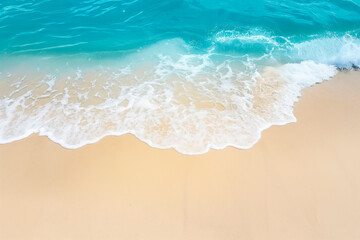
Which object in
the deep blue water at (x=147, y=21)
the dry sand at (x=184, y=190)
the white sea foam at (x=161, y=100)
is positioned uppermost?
the deep blue water at (x=147, y=21)

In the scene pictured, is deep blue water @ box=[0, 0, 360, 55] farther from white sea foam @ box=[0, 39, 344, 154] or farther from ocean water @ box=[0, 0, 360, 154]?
white sea foam @ box=[0, 39, 344, 154]

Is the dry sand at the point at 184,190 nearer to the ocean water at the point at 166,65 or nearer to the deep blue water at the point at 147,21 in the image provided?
the ocean water at the point at 166,65

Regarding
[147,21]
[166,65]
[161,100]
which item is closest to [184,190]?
[161,100]

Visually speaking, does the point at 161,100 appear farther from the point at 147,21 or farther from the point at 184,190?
the point at 147,21

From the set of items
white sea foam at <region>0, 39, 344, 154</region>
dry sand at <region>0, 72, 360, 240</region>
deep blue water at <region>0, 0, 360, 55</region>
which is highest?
deep blue water at <region>0, 0, 360, 55</region>

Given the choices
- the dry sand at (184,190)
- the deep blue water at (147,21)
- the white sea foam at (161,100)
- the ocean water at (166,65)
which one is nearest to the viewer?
the dry sand at (184,190)

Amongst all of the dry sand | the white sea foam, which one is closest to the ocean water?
the white sea foam

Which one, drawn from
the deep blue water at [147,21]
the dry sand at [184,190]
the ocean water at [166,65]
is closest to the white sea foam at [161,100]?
the ocean water at [166,65]
